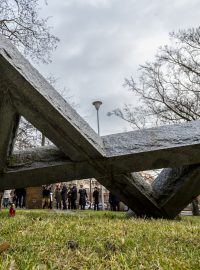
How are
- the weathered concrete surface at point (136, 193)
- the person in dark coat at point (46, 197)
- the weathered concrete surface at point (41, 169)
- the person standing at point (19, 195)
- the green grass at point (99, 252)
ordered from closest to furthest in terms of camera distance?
the green grass at point (99, 252)
the weathered concrete surface at point (41, 169)
the weathered concrete surface at point (136, 193)
the person in dark coat at point (46, 197)
the person standing at point (19, 195)

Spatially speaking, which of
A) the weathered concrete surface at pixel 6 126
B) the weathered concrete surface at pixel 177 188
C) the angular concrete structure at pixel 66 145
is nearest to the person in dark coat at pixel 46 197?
the weathered concrete surface at pixel 177 188

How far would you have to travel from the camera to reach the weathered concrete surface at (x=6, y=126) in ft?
14.9

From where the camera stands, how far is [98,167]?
16.3 feet

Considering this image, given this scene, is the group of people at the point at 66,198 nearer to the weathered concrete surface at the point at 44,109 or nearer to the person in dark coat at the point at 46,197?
the person in dark coat at the point at 46,197

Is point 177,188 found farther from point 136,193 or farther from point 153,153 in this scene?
point 153,153

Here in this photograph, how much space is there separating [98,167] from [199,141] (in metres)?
1.54

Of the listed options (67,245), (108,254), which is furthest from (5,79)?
(108,254)

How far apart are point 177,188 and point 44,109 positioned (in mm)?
2962

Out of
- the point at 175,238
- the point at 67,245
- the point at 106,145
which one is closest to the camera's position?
the point at 67,245

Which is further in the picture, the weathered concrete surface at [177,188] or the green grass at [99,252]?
the weathered concrete surface at [177,188]

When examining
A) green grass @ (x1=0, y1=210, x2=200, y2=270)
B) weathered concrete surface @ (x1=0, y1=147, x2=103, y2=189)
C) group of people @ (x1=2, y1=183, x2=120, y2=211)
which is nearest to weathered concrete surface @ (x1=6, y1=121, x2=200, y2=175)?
weathered concrete surface @ (x1=0, y1=147, x2=103, y2=189)

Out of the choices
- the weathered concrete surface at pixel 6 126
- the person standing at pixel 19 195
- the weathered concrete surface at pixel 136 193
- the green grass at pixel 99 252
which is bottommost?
the green grass at pixel 99 252

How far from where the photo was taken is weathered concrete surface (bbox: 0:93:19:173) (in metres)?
4.53

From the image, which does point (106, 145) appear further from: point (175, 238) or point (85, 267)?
point (85, 267)
